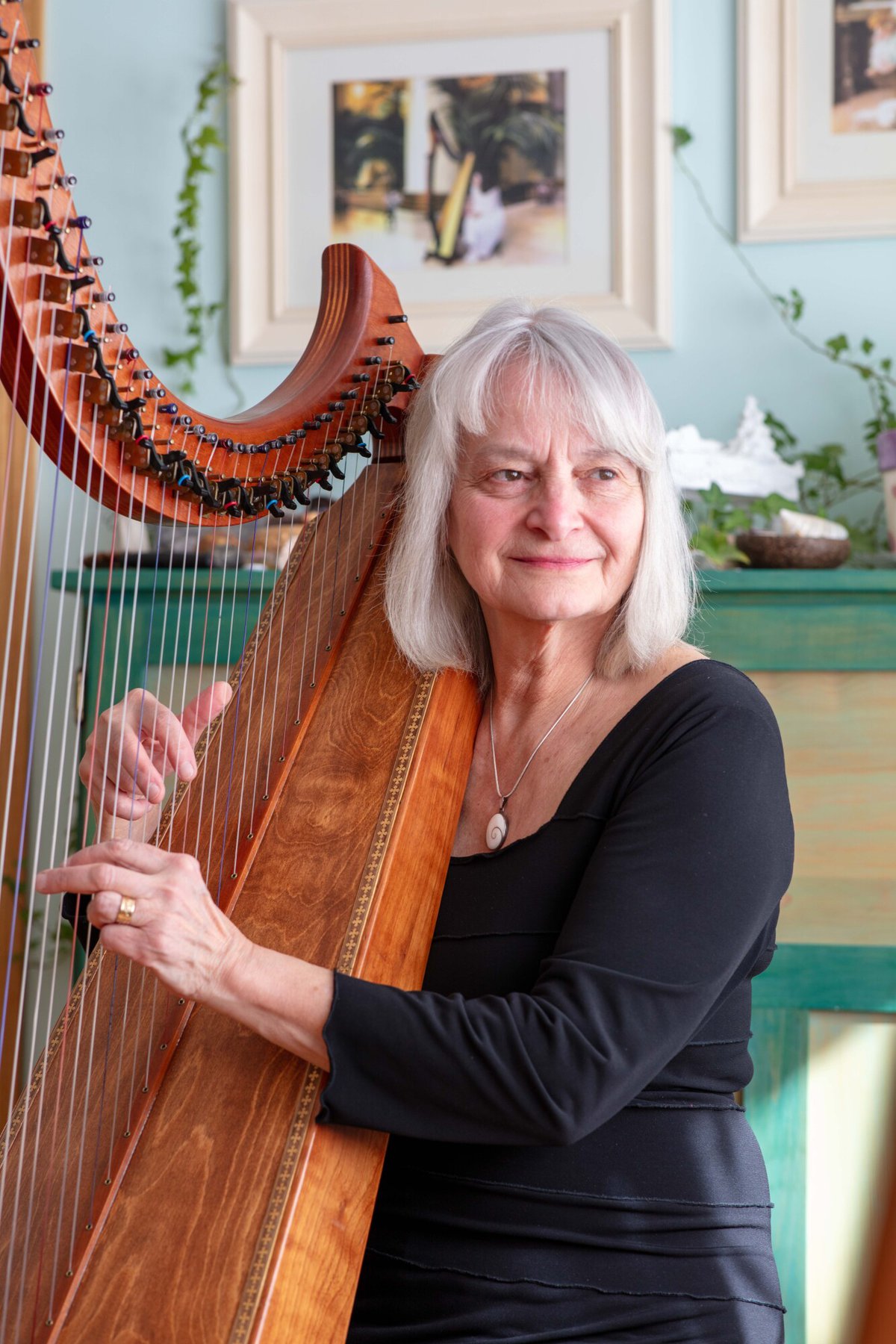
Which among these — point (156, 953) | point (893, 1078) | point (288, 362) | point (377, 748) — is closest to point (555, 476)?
point (377, 748)

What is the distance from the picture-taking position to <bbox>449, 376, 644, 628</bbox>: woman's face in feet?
4.28

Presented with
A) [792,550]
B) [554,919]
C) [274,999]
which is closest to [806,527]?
[792,550]

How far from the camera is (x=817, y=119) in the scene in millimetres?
2213

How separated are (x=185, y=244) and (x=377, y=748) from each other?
4.75 ft

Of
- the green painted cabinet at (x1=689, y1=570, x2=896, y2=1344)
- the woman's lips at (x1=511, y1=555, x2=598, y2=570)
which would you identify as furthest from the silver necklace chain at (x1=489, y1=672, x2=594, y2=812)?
the green painted cabinet at (x1=689, y1=570, x2=896, y2=1344)

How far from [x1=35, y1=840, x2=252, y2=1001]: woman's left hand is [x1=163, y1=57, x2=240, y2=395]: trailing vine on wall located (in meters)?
1.55

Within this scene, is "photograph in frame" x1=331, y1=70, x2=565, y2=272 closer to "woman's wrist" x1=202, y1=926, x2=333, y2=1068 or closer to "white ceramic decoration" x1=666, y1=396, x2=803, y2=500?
"white ceramic decoration" x1=666, y1=396, x2=803, y2=500

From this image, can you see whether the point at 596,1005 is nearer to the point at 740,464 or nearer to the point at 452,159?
the point at 740,464

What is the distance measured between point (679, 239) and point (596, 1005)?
1625 millimetres

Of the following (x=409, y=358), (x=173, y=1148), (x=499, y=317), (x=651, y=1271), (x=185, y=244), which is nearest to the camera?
(x=173, y=1148)

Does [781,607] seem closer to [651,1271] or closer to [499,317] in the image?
[499,317]

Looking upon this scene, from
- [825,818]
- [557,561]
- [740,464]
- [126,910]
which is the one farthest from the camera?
[740,464]

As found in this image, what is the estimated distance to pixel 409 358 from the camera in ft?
4.93

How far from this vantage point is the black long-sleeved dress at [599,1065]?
1.02 metres
